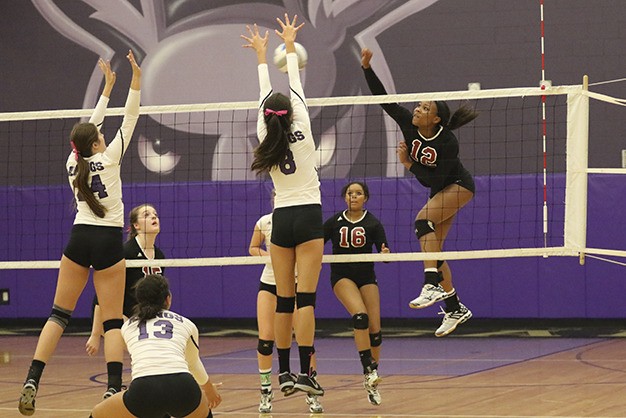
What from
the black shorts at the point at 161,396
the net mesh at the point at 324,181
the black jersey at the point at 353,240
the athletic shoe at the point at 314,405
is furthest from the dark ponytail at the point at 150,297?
the net mesh at the point at 324,181

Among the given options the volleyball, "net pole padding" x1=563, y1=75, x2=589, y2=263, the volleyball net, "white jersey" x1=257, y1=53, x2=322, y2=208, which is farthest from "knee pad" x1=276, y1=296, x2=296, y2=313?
the volleyball net

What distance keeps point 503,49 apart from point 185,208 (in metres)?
4.78

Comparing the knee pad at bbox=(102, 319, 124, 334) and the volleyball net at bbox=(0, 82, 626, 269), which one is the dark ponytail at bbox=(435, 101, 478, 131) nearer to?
the knee pad at bbox=(102, 319, 124, 334)

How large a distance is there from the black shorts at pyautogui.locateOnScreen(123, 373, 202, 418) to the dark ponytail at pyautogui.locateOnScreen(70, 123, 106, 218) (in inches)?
69.0

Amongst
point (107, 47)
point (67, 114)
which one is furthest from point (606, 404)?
point (107, 47)

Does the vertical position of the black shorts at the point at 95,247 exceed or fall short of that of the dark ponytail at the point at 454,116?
it falls short

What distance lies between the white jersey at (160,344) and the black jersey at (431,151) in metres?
2.74

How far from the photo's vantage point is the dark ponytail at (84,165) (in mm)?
7035

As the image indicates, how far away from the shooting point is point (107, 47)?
15766 mm

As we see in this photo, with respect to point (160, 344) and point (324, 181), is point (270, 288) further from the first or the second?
point (324, 181)

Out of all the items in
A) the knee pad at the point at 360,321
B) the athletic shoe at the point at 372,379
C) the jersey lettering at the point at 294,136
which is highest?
the jersey lettering at the point at 294,136

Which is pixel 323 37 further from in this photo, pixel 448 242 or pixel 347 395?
pixel 347 395

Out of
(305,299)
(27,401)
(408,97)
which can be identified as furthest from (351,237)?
(27,401)

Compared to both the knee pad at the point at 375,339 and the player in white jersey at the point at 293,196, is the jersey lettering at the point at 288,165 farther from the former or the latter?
the knee pad at the point at 375,339
